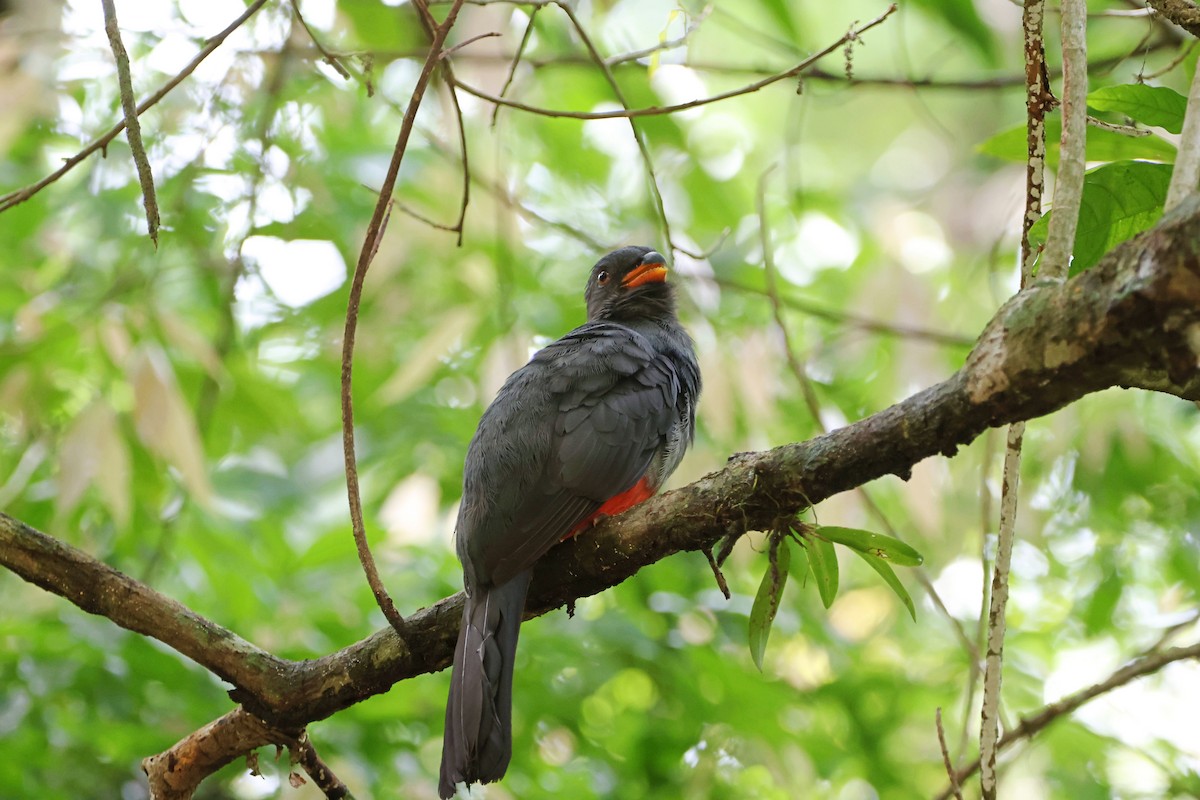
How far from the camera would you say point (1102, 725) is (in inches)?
203

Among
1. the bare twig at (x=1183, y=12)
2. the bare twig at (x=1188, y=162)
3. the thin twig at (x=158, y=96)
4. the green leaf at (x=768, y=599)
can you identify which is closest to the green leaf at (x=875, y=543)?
the green leaf at (x=768, y=599)

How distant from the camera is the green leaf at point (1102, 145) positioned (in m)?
2.60

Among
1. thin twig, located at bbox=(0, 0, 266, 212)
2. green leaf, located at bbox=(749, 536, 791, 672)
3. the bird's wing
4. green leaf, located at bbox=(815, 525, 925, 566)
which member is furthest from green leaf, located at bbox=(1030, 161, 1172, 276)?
thin twig, located at bbox=(0, 0, 266, 212)

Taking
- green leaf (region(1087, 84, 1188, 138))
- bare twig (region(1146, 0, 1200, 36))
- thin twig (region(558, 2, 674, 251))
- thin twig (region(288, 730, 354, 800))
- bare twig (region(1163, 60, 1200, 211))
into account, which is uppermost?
thin twig (region(558, 2, 674, 251))

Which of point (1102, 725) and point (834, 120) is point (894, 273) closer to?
point (1102, 725)

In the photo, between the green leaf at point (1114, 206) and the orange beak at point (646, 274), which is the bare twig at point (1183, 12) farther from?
the orange beak at point (646, 274)

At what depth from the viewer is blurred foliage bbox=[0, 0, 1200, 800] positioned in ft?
13.5

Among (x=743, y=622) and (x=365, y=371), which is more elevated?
(x=365, y=371)

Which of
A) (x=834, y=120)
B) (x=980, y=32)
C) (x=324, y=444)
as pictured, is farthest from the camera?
(x=834, y=120)

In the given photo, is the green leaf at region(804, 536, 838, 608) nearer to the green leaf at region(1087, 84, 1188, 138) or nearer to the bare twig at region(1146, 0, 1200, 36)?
the green leaf at region(1087, 84, 1188, 138)

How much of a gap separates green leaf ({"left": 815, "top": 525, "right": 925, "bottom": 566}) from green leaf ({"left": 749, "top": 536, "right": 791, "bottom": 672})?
176 mm

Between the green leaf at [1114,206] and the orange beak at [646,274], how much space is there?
8.81 feet

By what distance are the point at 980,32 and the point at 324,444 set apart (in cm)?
457

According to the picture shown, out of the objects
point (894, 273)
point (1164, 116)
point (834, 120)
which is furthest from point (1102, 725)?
point (834, 120)
